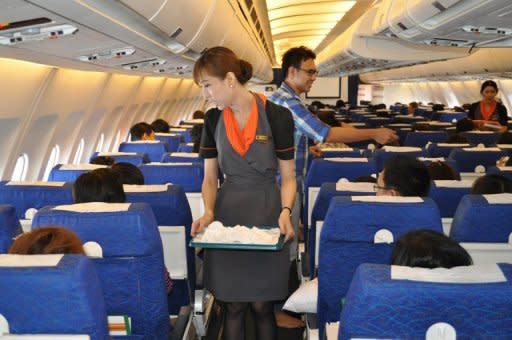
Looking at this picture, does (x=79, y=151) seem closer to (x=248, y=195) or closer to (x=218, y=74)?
(x=248, y=195)

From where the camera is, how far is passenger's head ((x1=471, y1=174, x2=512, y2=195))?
4.00 m

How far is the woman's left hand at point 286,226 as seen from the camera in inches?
128

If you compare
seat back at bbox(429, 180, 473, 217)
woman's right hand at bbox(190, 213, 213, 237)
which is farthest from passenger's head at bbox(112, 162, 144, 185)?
seat back at bbox(429, 180, 473, 217)

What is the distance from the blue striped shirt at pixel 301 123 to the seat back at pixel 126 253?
2.14 meters

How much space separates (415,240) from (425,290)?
1.97ft

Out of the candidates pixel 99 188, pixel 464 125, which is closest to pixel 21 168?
pixel 99 188

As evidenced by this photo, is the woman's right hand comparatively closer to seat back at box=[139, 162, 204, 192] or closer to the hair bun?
the hair bun

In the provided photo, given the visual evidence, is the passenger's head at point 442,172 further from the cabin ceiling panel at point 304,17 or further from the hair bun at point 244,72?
the cabin ceiling panel at point 304,17

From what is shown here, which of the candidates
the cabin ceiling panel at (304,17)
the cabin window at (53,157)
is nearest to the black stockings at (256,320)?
the cabin window at (53,157)

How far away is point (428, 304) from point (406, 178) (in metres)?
1.99

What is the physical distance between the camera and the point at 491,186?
4020 mm

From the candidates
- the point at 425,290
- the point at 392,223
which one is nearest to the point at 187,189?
the point at 392,223

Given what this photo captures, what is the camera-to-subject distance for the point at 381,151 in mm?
6785

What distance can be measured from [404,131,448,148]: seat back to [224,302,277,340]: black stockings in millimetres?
7283
